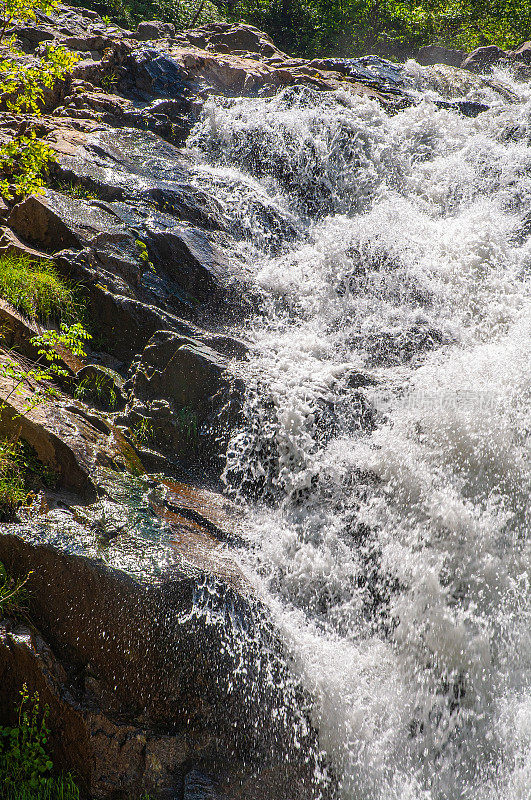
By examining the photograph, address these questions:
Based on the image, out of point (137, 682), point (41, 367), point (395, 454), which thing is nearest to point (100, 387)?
point (41, 367)

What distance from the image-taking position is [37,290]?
19.4 ft

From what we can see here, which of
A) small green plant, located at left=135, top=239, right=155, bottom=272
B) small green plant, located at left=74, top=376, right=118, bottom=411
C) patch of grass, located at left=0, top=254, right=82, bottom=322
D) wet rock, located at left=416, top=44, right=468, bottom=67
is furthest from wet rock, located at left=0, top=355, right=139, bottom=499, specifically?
wet rock, located at left=416, top=44, right=468, bottom=67

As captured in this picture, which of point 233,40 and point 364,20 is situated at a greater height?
point 364,20

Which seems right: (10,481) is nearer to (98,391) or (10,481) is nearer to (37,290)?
(98,391)

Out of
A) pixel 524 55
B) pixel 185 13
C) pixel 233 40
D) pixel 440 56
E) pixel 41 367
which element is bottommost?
pixel 41 367

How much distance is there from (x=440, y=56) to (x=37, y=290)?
17538mm

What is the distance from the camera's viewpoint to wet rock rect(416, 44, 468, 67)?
17062 millimetres

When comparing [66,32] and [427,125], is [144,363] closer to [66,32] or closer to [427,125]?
[427,125]

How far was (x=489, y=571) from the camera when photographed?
14.6ft

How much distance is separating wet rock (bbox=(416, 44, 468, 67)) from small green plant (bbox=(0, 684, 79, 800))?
2017cm

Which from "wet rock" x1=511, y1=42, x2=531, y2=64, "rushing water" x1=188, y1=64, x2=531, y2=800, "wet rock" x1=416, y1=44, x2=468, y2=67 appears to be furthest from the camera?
"wet rock" x1=416, y1=44, x2=468, y2=67

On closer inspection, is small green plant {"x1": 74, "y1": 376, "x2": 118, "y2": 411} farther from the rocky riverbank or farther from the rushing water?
the rushing water

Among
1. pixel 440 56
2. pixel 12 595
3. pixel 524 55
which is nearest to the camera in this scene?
pixel 12 595

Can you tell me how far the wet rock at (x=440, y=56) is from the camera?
1706 centimetres
